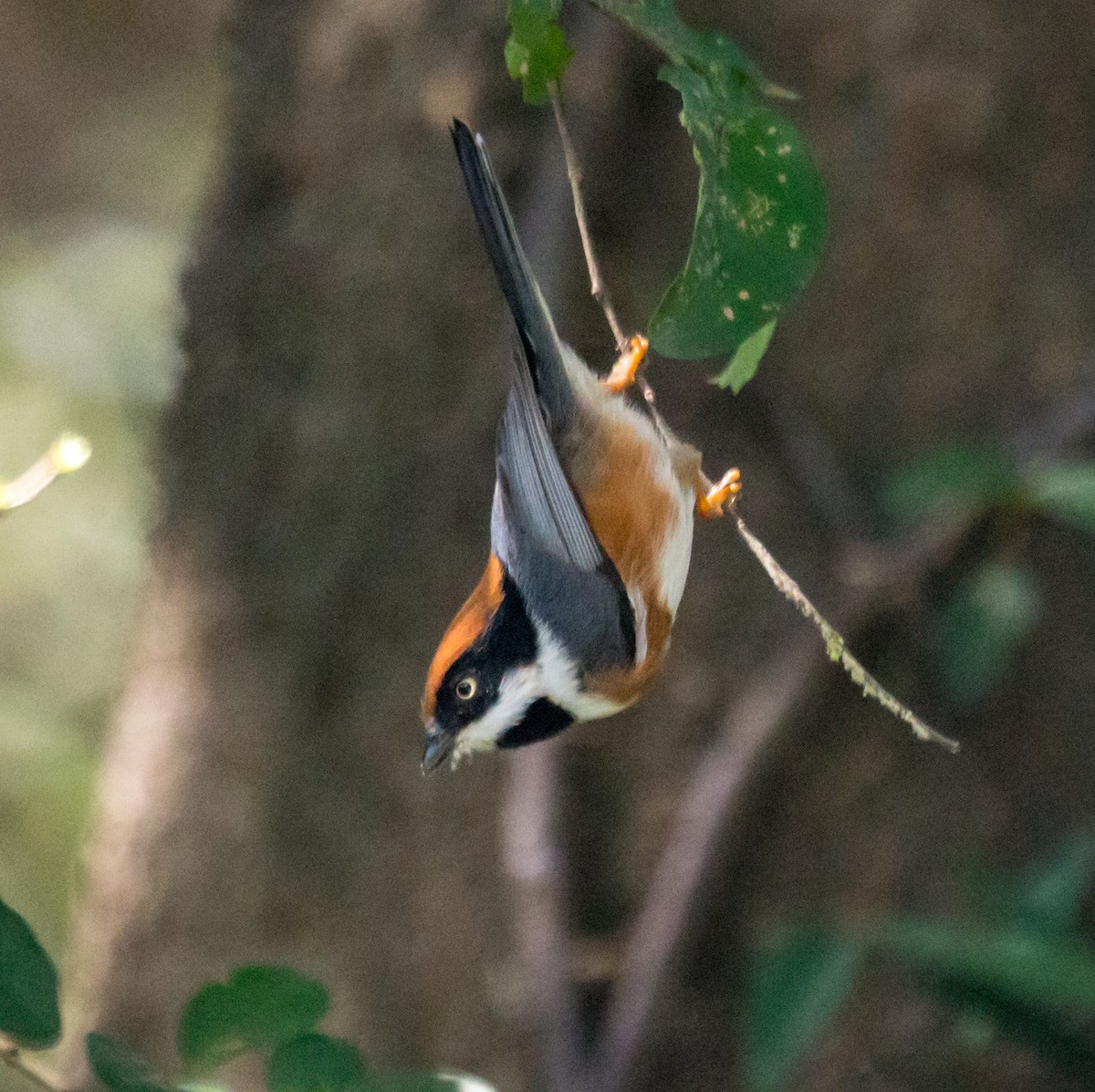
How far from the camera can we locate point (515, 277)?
220 cm

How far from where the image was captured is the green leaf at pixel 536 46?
1.36m

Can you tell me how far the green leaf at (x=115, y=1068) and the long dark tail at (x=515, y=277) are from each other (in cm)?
124

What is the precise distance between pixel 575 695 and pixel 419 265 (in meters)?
1.88

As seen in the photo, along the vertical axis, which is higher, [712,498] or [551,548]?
[712,498]

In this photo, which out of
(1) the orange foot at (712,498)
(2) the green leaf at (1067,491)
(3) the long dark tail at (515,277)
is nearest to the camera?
(3) the long dark tail at (515,277)

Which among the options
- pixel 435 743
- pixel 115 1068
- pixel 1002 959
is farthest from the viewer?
pixel 1002 959

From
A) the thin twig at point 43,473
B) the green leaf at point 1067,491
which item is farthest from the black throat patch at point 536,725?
the green leaf at point 1067,491

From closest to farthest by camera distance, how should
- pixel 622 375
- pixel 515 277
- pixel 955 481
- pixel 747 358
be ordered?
pixel 747 358
pixel 515 277
pixel 622 375
pixel 955 481

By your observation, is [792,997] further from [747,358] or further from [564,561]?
[747,358]

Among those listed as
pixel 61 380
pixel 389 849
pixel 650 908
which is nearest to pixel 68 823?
pixel 61 380

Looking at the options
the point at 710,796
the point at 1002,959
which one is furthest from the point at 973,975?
the point at 710,796

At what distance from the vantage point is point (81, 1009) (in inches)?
174

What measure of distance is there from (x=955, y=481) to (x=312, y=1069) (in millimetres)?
2609

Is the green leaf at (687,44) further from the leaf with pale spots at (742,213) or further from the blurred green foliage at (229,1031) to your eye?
the blurred green foliage at (229,1031)
